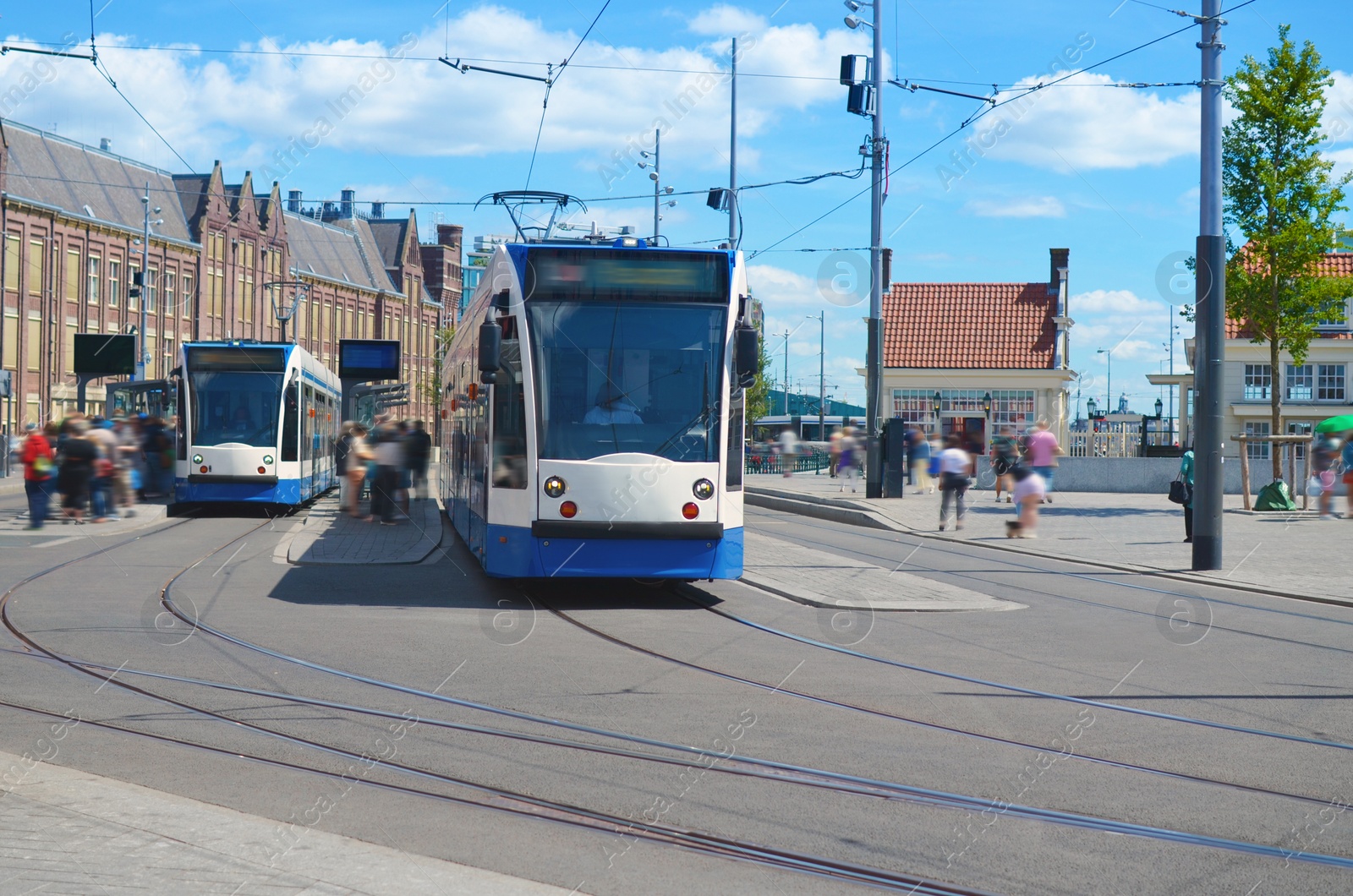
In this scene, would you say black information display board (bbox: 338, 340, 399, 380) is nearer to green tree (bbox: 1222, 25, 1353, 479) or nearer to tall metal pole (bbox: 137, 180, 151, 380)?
green tree (bbox: 1222, 25, 1353, 479)

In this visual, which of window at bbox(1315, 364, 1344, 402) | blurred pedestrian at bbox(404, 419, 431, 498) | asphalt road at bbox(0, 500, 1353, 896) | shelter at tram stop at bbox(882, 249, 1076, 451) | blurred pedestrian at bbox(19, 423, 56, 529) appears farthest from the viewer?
shelter at tram stop at bbox(882, 249, 1076, 451)

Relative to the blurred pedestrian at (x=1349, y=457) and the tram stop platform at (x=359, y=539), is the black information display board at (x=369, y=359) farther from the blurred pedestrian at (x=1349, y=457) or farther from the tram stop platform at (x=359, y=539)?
the blurred pedestrian at (x=1349, y=457)

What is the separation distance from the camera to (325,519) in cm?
2389

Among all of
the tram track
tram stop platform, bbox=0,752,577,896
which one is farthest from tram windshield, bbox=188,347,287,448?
tram stop platform, bbox=0,752,577,896

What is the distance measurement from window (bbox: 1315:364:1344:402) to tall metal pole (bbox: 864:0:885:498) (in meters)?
25.7

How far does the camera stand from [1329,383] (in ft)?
162

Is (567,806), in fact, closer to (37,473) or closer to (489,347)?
(489,347)

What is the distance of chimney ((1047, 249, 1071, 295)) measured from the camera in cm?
5697

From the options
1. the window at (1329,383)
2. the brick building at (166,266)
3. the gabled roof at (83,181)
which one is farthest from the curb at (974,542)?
the gabled roof at (83,181)

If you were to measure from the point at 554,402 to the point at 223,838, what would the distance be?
7.22 m

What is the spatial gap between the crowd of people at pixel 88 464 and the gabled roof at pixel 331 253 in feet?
222

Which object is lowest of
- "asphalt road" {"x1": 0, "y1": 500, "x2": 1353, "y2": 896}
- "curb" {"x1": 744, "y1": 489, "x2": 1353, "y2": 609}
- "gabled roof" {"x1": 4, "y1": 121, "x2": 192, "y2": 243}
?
"curb" {"x1": 744, "y1": 489, "x2": 1353, "y2": 609}

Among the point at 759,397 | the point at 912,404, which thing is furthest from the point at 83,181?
the point at 912,404

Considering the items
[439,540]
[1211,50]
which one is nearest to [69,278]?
[439,540]
